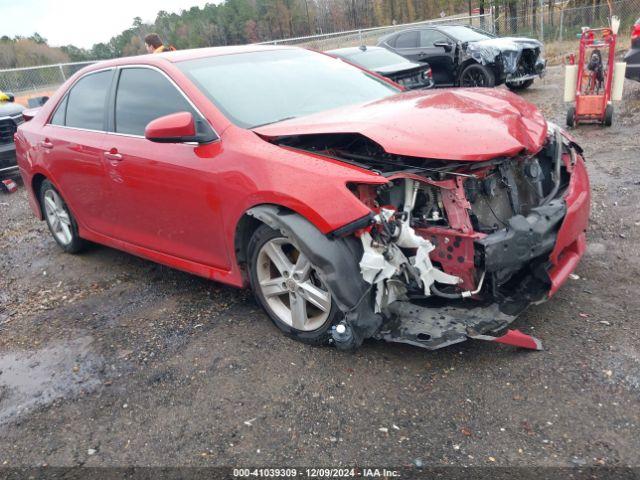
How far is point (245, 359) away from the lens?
317 centimetres

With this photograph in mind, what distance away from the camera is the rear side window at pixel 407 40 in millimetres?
12359

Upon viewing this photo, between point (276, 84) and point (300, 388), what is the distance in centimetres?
212

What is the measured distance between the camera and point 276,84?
383cm

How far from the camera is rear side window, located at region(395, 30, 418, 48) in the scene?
487 inches

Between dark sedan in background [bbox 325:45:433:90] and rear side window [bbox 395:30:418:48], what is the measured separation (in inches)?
121

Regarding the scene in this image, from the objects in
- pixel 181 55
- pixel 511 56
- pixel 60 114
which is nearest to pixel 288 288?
pixel 181 55

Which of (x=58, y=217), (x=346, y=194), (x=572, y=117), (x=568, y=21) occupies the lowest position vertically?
(x=568, y=21)

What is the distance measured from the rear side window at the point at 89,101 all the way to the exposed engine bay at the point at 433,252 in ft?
6.77

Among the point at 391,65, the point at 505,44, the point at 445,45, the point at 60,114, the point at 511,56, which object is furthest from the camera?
the point at 445,45

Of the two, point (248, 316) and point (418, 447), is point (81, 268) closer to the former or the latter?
point (248, 316)

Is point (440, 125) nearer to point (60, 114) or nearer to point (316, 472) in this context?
point (316, 472)

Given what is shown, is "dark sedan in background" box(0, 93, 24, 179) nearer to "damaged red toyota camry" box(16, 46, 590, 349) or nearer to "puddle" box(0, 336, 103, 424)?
"damaged red toyota camry" box(16, 46, 590, 349)

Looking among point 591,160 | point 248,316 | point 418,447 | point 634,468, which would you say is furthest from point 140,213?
point 591,160

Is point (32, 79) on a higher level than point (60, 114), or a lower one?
lower
